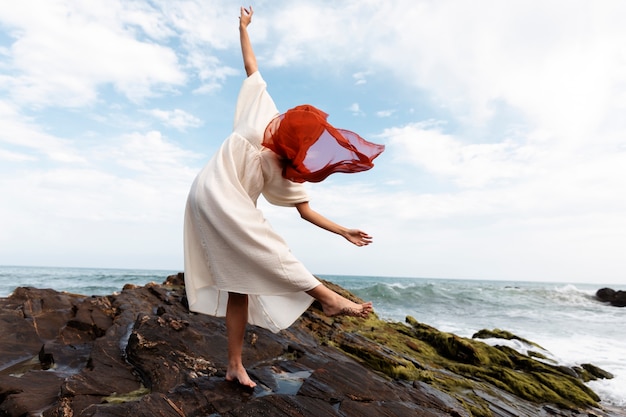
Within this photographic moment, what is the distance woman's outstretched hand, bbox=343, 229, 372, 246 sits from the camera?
296 centimetres

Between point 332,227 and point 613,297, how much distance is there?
3917cm

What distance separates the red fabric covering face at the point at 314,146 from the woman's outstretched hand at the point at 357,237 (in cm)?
47

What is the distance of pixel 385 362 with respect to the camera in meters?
4.91

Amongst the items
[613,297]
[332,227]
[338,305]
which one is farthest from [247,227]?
[613,297]

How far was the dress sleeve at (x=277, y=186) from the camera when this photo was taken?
2924mm

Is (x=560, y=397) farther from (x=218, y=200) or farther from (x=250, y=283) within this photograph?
(x=218, y=200)

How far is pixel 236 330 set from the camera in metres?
3.14

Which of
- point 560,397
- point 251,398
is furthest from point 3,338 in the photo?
point 560,397

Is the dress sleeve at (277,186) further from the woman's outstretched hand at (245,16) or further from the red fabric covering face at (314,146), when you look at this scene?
the woman's outstretched hand at (245,16)

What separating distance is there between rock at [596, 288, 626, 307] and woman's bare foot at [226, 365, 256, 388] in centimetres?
3657

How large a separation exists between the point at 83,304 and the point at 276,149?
533 centimetres

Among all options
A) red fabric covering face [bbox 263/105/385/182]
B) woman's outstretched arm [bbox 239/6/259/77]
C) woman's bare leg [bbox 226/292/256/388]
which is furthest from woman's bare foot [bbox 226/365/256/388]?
woman's outstretched arm [bbox 239/6/259/77]

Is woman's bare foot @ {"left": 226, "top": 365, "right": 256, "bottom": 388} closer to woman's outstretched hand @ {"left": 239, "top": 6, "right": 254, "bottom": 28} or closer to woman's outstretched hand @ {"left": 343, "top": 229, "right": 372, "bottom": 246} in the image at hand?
woman's outstretched hand @ {"left": 343, "top": 229, "right": 372, "bottom": 246}

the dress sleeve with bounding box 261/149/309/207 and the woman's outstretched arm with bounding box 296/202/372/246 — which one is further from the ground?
the dress sleeve with bounding box 261/149/309/207
